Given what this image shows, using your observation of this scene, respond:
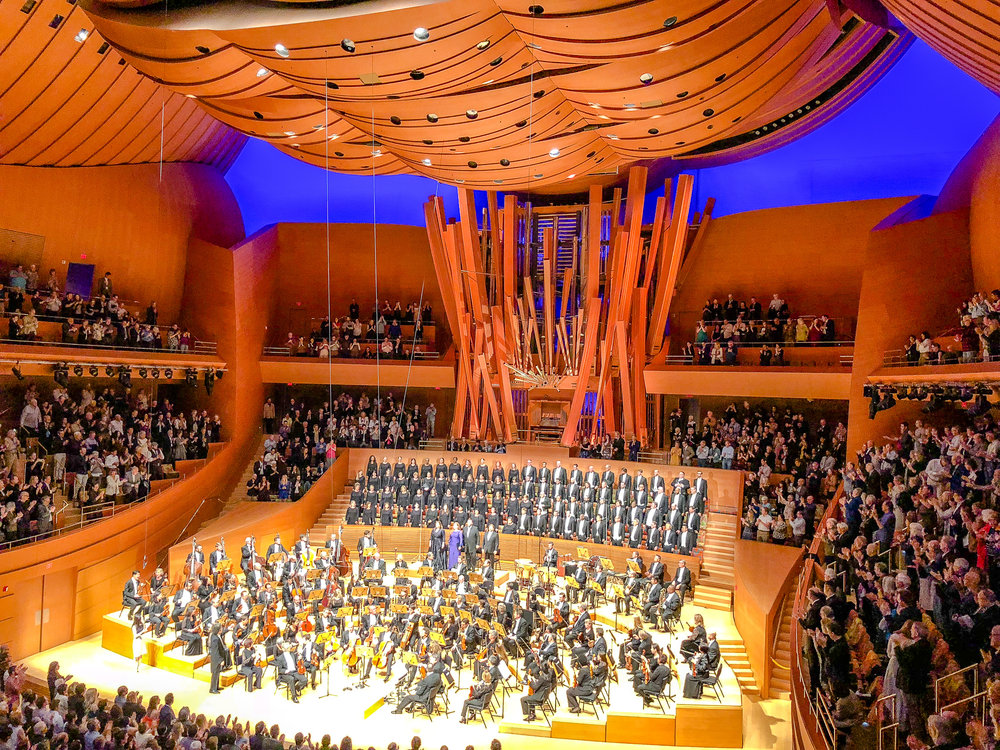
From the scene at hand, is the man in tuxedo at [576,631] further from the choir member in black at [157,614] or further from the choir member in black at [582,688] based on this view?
the choir member in black at [157,614]

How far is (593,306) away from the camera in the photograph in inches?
645

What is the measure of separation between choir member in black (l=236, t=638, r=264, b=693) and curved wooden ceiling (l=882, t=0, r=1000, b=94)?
10.5m

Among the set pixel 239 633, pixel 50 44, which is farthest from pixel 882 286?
pixel 50 44

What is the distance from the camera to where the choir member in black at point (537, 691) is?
368 inches

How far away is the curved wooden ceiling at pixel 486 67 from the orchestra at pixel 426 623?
661 centimetres

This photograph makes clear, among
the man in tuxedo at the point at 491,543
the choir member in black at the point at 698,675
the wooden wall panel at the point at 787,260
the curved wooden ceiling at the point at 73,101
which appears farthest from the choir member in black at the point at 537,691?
the wooden wall panel at the point at 787,260

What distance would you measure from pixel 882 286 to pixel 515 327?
23.6 ft

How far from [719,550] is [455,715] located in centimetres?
654

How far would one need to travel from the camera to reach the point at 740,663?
440 inches

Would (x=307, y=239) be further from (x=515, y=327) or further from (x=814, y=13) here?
(x=814, y=13)

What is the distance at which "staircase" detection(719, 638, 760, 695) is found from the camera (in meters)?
10.7

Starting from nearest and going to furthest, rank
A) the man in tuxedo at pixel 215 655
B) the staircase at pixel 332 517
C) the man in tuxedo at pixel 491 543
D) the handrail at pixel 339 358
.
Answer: the man in tuxedo at pixel 215 655 < the man in tuxedo at pixel 491 543 < the staircase at pixel 332 517 < the handrail at pixel 339 358

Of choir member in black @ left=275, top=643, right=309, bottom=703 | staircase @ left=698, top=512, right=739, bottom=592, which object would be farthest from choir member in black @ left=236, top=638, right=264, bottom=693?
staircase @ left=698, top=512, right=739, bottom=592

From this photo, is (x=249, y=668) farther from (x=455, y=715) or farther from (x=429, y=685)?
(x=455, y=715)
